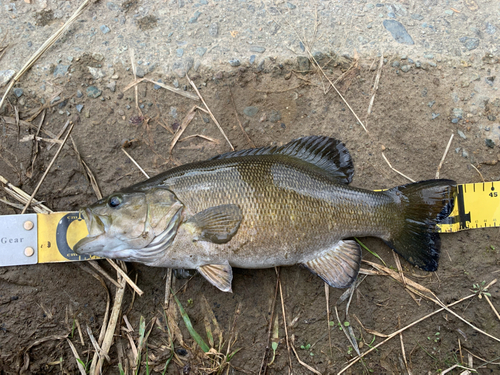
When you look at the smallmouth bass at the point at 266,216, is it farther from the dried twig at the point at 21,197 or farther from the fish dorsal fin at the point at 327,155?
the dried twig at the point at 21,197

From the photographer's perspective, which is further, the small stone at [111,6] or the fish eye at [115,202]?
the small stone at [111,6]

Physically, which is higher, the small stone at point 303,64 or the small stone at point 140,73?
A: the small stone at point 140,73

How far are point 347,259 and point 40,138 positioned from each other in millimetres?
2938

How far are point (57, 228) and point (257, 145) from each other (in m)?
1.93

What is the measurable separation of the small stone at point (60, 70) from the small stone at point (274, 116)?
1985 millimetres

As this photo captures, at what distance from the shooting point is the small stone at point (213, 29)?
3.20 meters

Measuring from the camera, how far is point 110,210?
7.98 ft

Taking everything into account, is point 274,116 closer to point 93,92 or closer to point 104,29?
point 93,92

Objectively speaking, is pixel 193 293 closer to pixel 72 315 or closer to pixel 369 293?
pixel 72 315

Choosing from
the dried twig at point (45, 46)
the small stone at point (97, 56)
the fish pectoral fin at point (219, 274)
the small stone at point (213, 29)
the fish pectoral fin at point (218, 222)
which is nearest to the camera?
the fish pectoral fin at point (218, 222)

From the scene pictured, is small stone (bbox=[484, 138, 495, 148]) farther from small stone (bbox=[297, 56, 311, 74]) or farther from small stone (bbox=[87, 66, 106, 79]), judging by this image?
small stone (bbox=[87, 66, 106, 79])

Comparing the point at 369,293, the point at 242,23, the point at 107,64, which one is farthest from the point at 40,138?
the point at 369,293

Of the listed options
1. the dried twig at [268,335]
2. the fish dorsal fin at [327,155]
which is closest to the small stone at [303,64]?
the fish dorsal fin at [327,155]

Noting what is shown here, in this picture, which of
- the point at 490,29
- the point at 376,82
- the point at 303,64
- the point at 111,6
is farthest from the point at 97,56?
the point at 490,29
